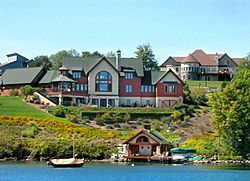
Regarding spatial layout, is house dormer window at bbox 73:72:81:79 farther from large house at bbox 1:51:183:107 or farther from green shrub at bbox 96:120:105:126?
green shrub at bbox 96:120:105:126

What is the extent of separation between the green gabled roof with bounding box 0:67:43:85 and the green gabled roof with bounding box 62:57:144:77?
600 centimetres

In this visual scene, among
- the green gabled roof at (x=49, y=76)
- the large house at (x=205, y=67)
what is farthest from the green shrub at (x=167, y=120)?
the large house at (x=205, y=67)

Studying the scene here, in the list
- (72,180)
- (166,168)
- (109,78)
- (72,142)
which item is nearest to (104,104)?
(109,78)

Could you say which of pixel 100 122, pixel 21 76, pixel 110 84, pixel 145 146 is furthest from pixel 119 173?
pixel 21 76

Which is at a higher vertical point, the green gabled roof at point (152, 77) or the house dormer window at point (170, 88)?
the green gabled roof at point (152, 77)

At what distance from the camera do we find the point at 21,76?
4353 inches

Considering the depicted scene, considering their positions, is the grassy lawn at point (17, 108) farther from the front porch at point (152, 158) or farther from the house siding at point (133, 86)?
the front porch at point (152, 158)

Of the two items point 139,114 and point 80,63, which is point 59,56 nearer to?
point 80,63

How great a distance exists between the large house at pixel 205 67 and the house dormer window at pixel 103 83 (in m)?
32.6

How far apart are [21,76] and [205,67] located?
4152cm

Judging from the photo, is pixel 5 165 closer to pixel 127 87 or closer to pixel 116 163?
pixel 116 163

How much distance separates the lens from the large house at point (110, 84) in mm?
103125

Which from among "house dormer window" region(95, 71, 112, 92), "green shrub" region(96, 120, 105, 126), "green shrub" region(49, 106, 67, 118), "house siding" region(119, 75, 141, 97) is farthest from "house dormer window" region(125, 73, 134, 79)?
"green shrub" region(96, 120, 105, 126)

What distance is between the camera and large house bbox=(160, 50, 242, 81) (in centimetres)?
13688
